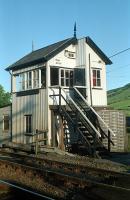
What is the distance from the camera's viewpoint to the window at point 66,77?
77.8 ft

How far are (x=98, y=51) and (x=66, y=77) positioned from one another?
2.91 m

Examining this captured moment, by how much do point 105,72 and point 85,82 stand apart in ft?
6.90

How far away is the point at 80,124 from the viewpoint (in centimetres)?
2184

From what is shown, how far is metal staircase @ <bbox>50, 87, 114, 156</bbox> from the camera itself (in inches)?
777

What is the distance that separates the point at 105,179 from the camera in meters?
11.5

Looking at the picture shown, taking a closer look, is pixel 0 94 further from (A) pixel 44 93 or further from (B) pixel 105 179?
(B) pixel 105 179

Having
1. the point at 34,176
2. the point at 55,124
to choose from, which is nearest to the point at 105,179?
the point at 34,176

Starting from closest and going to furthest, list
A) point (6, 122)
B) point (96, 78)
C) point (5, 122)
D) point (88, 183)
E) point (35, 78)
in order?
point (88, 183)
point (35, 78)
point (96, 78)
point (6, 122)
point (5, 122)

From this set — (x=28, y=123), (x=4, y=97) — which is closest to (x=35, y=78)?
(x=28, y=123)

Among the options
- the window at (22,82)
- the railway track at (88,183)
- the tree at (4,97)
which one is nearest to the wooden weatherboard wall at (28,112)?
the window at (22,82)

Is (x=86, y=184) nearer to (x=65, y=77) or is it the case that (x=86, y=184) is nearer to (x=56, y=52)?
(x=65, y=77)

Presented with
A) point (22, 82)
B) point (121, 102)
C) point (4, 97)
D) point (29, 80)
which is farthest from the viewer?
point (121, 102)

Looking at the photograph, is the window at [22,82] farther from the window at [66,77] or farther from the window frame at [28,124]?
the window at [66,77]

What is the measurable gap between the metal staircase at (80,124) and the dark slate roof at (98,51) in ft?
10.6
